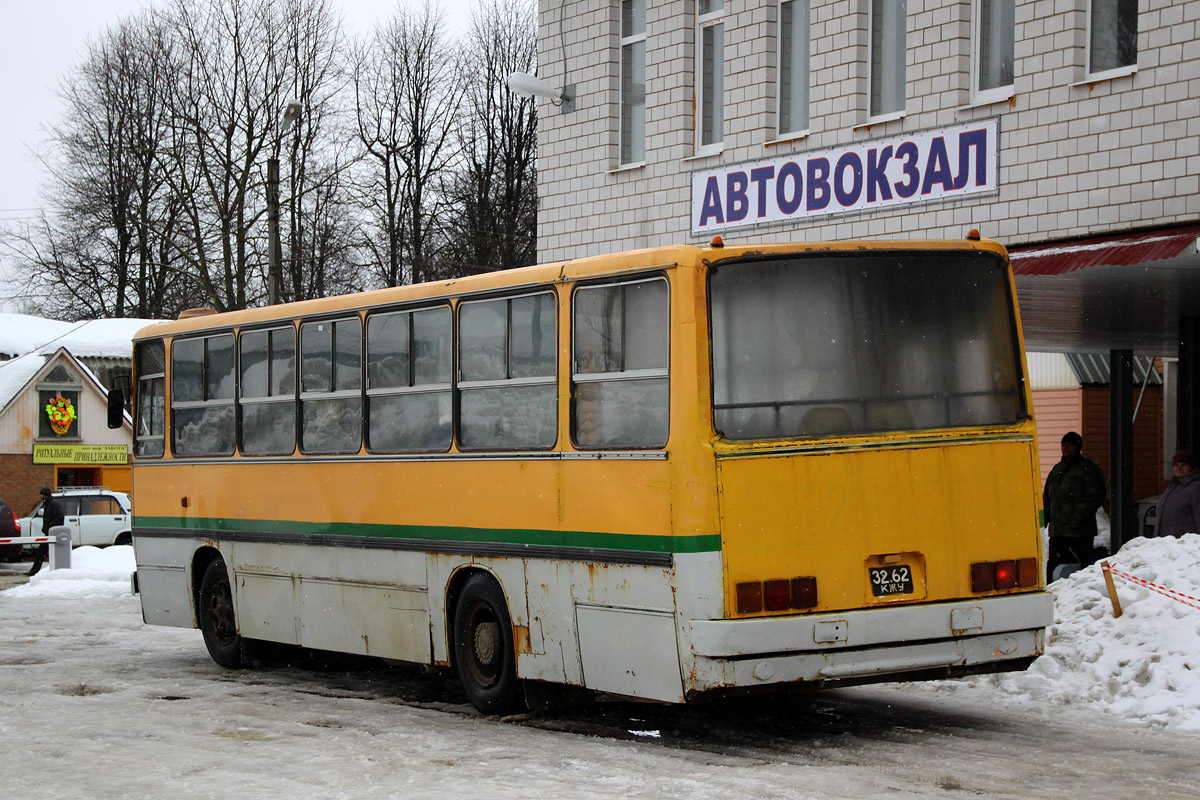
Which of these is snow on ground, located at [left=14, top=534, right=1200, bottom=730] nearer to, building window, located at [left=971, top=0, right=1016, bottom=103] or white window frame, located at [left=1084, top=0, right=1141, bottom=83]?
white window frame, located at [left=1084, top=0, right=1141, bottom=83]

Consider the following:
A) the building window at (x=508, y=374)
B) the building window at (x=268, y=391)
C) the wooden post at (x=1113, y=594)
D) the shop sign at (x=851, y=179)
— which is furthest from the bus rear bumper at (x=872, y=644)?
the shop sign at (x=851, y=179)

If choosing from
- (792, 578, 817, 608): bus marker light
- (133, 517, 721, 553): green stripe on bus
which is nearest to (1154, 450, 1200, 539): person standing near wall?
(792, 578, 817, 608): bus marker light

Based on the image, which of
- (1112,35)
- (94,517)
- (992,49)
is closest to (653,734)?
(1112,35)

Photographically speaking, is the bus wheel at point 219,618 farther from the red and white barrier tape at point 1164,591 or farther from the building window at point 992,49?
the building window at point 992,49

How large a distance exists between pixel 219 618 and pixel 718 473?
6684 millimetres

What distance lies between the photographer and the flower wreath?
5059 cm

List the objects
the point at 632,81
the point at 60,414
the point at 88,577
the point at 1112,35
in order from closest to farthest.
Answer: the point at 1112,35
the point at 632,81
the point at 88,577
the point at 60,414

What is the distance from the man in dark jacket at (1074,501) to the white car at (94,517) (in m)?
24.9

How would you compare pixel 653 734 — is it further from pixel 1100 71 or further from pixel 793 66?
pixel 793 66

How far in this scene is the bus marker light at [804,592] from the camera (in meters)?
8.91

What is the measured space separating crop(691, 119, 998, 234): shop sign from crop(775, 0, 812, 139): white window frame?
1.65ft

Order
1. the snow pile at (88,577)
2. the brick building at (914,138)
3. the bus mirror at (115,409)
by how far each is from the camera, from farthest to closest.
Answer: the snow pile at (88,577)
the bus mirror at (115,409)
the brick building at (914,138)

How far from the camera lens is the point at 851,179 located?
56.0 feet

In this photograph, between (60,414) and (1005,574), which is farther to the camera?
(60,414)
